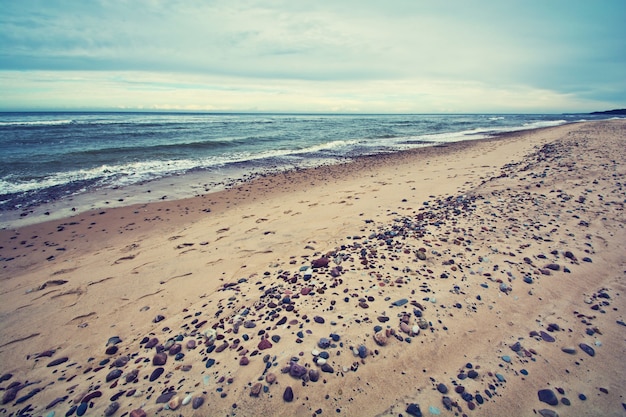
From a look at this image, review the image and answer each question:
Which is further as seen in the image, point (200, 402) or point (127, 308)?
point (127, 308)

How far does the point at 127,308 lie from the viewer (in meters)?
4.76

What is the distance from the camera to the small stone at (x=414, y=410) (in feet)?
8.56

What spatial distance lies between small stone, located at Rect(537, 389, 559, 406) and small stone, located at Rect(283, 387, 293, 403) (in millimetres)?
2370

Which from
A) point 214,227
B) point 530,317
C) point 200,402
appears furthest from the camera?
point 214,227

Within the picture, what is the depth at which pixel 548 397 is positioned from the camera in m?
2.70

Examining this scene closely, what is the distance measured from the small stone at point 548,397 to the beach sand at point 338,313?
0.01m

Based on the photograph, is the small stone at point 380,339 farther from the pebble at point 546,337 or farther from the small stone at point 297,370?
the pebble at point 546,337

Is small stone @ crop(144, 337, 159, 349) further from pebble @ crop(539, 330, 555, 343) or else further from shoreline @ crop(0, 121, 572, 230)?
shoreline @ crop(0, 121, 572, 230)

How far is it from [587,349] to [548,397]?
3.20 feet

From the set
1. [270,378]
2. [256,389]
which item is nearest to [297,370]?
[270,378]

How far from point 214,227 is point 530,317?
7.20m

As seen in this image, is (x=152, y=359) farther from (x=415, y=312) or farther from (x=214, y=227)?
(x=214, y=227)

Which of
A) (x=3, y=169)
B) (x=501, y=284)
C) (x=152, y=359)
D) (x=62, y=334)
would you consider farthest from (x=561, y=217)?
(x=3, y=169)

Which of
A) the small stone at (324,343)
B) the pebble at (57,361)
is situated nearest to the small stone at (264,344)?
the small stone at (324,343)
